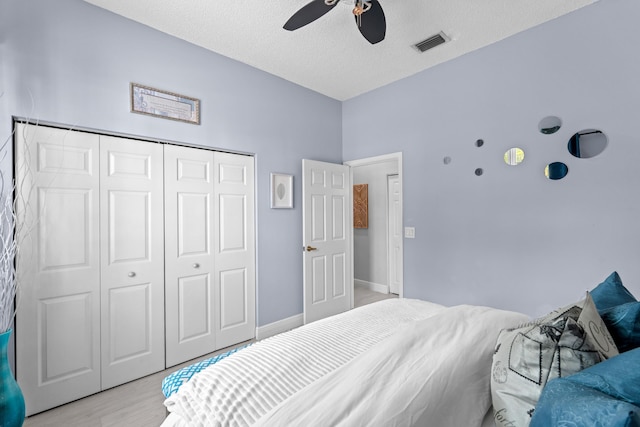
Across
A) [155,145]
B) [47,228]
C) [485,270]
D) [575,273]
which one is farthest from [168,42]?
[575,273]

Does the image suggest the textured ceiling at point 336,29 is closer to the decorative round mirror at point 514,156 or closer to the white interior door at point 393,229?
the decorative round mirror at point 514,156

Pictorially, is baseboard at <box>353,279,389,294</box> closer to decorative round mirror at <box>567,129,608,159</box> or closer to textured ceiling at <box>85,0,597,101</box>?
decorative round mirror at <box>567,129,608,159</box>

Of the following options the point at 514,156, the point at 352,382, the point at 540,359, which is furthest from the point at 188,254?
the point at 514,156

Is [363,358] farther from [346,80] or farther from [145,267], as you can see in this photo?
[346,80]

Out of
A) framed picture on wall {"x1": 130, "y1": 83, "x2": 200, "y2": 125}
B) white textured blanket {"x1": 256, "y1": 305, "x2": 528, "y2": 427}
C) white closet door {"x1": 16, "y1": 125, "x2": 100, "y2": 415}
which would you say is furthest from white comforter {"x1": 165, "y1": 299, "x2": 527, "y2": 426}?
framed picture on wall {"x1": 130, "y1": 83, "x2": 200, "y2": 125}

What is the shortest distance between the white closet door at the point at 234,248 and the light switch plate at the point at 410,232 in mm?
1768

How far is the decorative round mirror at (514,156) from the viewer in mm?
2498

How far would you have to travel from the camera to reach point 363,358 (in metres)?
1.12

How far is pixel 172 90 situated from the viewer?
2.48 meters

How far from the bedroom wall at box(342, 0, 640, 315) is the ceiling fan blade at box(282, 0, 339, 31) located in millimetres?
1759

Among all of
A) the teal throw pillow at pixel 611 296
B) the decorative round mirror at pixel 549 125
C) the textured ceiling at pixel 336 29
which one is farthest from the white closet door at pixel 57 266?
the decorative round mirror at pixel 549 125

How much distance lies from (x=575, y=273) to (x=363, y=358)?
2.18 meters

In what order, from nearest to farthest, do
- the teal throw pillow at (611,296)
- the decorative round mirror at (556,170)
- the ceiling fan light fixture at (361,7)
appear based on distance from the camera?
the teal throw pillow at (611,296), the ceiling fan light fixture at (361,7), the decorative round mirror at (556,170)

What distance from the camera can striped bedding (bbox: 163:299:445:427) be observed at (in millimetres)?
921
